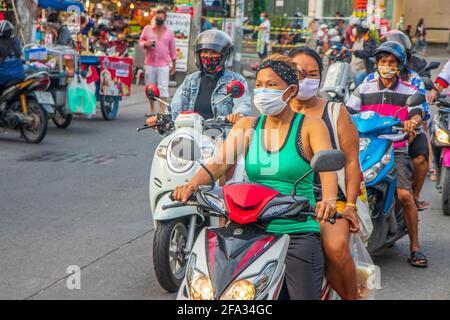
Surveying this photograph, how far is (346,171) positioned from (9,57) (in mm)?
9432

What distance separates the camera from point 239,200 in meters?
4.16

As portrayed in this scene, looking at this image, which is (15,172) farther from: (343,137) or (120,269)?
(343,137)

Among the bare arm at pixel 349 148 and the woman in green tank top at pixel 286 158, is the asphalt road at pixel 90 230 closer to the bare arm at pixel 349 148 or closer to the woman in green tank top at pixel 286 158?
the bare arm at pixel 349 148

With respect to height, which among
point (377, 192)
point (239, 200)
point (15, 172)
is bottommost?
point (15, 172)

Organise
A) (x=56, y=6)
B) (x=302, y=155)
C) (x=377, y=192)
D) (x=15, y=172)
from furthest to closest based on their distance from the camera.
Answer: (x=56, y=6), (x=15, y=172), (x=377, y=192), (x=302, y=155)

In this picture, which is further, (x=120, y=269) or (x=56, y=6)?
(x=56, y=6)

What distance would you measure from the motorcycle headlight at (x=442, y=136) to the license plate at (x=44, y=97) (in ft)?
20.5

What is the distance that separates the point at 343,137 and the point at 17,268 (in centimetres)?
285

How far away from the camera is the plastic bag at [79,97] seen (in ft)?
50.0

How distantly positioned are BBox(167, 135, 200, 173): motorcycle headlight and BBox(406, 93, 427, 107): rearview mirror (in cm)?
173

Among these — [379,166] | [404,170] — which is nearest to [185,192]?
[379,166]

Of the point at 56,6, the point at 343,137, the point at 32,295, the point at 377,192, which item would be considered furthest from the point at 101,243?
the point at 56,6

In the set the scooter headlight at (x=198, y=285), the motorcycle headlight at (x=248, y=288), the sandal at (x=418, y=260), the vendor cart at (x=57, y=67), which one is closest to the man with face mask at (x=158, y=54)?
the vendor cart at (x=57, y=67)

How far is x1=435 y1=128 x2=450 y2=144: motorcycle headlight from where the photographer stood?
9586mm
